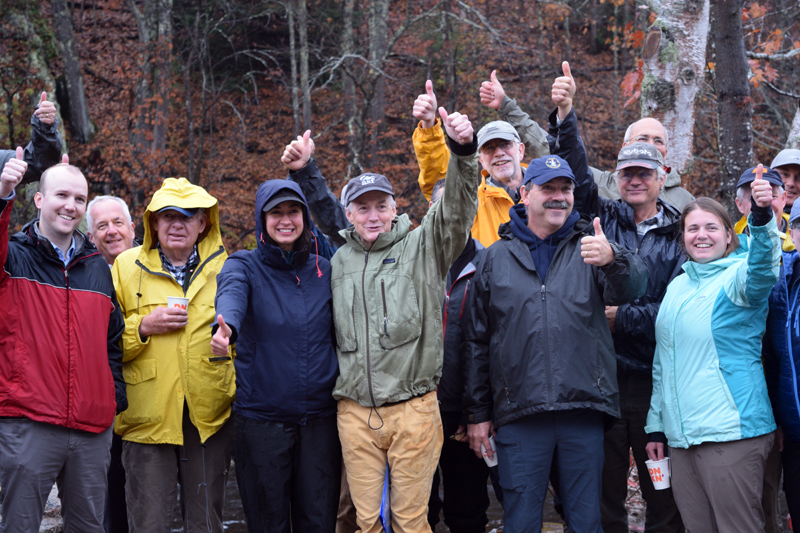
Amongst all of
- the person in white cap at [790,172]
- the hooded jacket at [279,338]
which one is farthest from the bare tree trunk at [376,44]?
the hooded jacket at [279,338]

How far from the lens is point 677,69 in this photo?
6.21 m

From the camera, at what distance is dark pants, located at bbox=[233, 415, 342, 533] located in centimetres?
372

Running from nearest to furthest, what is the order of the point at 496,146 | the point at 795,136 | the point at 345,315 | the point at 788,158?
the point at 345,315 < the point at 788,158 < the point at 496,146 < the point at 795,136

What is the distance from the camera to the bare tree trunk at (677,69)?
620 centimetres

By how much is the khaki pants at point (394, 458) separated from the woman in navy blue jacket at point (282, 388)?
0.68 feet

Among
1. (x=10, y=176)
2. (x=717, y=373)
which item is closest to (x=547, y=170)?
(x=717, y=373)

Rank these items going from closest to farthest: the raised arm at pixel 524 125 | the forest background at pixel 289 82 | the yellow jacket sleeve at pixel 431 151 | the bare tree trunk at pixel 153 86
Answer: the yellow jacket sleeve at pixel 431 151 → the raised arm at pixel 524 125 → the bare tree trunk at pixel 153 86 → the forest background at pixel 289 82

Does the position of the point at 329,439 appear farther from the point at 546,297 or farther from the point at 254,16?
the point at 254,16

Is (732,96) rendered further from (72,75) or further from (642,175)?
(72,75)

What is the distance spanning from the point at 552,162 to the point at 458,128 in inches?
24.5

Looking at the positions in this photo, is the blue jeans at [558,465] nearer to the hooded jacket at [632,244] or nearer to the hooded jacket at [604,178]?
the hooded jacket at [632,244]

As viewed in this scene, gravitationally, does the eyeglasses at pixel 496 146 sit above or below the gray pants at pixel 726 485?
above

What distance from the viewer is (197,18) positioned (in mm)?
14531

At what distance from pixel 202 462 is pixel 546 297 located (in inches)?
87.3
